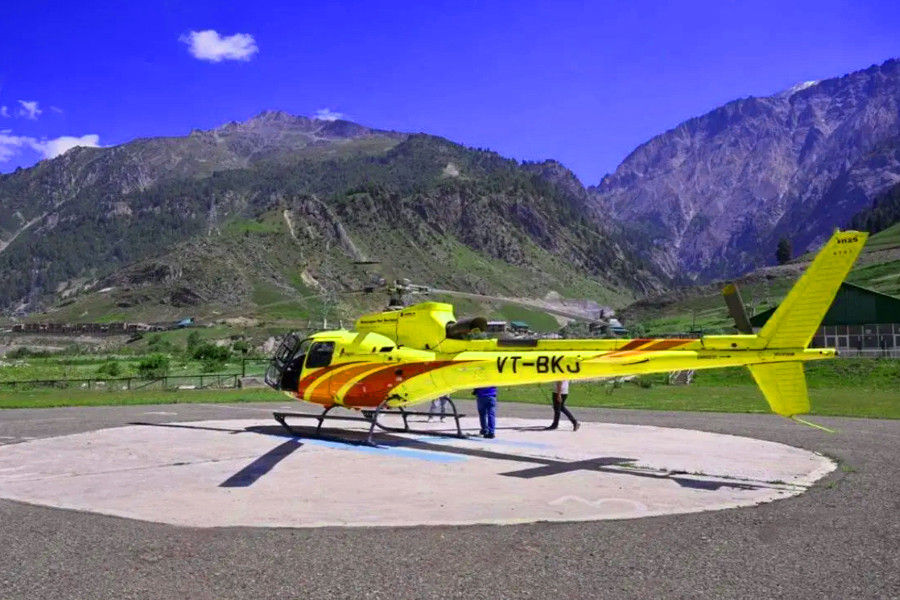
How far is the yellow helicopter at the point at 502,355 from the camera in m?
12.4

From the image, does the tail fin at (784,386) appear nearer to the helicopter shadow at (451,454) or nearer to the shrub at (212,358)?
the helicopter shadow at (451,454)

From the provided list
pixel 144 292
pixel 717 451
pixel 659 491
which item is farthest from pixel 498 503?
pixel 144 292

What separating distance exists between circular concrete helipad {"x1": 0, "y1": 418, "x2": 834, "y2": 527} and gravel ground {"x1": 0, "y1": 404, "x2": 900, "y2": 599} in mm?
625

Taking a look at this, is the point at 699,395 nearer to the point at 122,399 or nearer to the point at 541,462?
the point at 541,462

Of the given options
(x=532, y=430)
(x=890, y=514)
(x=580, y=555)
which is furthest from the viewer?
(x=532, y=430)

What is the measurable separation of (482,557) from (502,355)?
7.67m

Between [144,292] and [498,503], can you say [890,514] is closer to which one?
[498,503]

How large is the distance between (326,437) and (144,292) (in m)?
198

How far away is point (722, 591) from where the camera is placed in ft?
22.3

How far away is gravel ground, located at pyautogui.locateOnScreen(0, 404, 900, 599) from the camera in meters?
6.88

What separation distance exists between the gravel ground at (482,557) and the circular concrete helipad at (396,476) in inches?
24.6

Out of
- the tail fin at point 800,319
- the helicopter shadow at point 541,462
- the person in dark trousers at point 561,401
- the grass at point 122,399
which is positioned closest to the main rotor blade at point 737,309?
the tail fin at point 800,319

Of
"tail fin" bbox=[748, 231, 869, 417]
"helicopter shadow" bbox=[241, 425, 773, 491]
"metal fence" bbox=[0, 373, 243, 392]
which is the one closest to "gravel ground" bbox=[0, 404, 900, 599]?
"helicopter shadow" bbox=[241, 425, 773, 491]

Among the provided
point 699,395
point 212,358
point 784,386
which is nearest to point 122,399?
point 699,395
